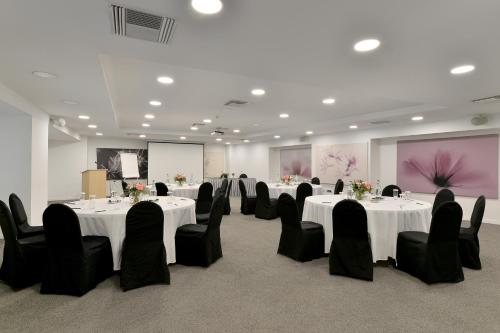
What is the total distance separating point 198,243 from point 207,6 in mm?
2918

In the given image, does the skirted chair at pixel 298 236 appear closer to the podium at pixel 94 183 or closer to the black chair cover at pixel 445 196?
the black chair cover at pixel 445 196

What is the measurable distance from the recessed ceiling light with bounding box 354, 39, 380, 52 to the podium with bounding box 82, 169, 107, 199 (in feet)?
28.3

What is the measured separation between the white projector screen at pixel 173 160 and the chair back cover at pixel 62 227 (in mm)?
9567

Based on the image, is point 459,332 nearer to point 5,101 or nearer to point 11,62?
point 11,62

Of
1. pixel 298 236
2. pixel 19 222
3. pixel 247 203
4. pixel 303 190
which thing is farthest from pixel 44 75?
pixel 247 203

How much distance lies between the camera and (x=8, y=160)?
5.31m

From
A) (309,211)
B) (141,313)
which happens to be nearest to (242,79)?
(309,211)

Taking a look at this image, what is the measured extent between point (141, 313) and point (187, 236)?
4.32 ft

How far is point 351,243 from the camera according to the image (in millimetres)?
3508

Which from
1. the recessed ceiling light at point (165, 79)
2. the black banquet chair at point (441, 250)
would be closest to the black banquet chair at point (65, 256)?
the recessed ceiling light at point (165, 79)

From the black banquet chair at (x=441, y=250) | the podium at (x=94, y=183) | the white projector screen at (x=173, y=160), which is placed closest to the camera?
the black banquet chair at (x=441, y=250)

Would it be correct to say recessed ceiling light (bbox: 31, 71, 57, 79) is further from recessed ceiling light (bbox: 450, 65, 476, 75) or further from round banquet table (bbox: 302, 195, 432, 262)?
recessed ceiling light (bbox: 450, 65, 476, 75)

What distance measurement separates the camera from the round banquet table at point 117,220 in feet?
11.5

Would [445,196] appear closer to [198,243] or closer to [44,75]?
[198,243]
